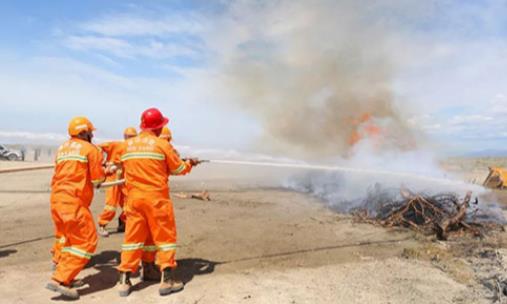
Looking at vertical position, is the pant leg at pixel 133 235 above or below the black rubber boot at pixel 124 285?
above

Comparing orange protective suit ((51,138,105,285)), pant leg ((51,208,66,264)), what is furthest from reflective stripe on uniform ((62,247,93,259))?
pant leg ((51,208,66,264))

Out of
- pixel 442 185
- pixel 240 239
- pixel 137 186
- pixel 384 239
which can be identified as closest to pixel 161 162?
pixel 137 186

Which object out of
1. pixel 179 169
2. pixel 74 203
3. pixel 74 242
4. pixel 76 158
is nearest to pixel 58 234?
pixel 74 242

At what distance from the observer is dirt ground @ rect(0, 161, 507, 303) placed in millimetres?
4527

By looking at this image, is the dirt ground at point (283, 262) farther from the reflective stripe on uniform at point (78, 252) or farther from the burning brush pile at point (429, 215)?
the reflective stripe on uniform at point (78, 252)

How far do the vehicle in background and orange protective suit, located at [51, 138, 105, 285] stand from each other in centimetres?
2839

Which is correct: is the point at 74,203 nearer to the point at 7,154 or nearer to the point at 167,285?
the point at 167,285

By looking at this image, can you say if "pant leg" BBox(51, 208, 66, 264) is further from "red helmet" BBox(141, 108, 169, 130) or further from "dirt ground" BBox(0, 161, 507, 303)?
"red helmet" BBox(141, 108, 169, 130)

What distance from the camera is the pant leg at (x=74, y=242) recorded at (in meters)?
4.32

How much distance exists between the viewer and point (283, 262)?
228 inches

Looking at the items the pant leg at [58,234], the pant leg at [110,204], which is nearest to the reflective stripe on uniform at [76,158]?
the pant leg at [58,234]

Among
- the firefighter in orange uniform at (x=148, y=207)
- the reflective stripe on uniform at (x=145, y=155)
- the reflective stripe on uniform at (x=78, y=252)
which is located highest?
the reflective stripe on uniform at (x=145, y=155)

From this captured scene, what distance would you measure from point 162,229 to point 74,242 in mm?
988

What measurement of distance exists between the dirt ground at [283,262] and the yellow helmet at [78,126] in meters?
1.85
